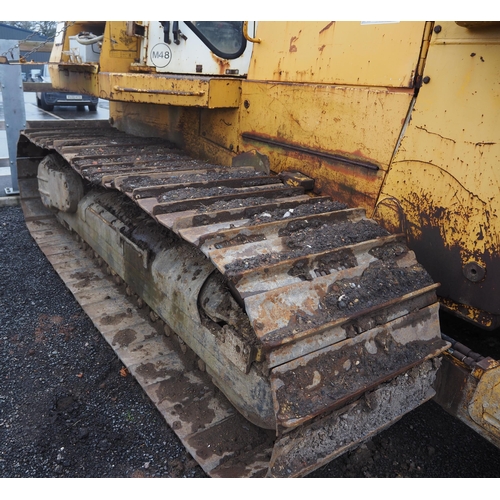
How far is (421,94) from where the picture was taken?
223 cm

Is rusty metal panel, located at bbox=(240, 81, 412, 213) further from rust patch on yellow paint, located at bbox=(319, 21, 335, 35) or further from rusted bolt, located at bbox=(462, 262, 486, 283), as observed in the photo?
rusted bolt, located at bbox=(462, 262, 486, 283)

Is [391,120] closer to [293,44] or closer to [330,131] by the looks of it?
[330,131]

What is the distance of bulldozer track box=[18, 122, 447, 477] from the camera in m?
1.88

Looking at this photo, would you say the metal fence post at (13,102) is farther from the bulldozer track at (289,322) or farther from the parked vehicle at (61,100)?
the parked vehicle at (61,100)

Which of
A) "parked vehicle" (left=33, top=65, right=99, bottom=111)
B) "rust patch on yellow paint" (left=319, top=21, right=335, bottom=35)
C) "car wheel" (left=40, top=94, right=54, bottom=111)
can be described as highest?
"rust patch on yellow paint" (left=319, top=21, right=335, bottom=35)

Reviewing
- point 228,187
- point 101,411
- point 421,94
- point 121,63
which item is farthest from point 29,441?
point 121,63

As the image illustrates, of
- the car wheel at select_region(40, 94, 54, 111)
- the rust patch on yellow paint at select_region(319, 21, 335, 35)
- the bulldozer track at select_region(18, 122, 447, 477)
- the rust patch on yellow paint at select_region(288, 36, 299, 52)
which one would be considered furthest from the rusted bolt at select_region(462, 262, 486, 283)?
the car wheel at select_region(40, 94, 54, 111)

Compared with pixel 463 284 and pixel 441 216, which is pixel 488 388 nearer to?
pixel 463 284

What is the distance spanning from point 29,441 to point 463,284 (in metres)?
2.20

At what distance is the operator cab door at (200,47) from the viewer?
3318mm

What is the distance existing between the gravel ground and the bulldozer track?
0.44ft

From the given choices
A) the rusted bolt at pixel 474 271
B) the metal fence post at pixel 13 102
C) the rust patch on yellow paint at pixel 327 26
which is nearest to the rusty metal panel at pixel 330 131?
the rust patch on yellow paint at pixel 327 26

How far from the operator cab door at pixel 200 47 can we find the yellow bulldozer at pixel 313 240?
17 mm

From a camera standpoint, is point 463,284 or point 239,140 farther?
point 239,140
